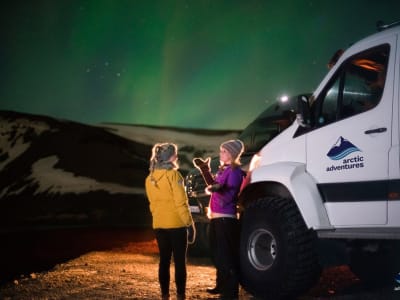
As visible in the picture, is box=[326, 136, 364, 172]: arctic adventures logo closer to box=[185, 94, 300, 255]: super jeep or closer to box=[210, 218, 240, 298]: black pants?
box=[210, 218, 240, 298]: black pants

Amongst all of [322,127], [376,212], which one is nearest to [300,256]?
[376,212]

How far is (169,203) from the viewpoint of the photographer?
5.89 metres

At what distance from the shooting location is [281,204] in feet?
19.2

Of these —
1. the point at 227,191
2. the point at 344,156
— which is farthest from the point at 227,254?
the point at 344,156

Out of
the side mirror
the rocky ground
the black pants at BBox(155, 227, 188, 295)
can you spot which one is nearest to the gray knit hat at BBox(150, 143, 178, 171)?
the black pants at BBox(155, 227, 188, 295)

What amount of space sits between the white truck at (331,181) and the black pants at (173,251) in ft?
2.47

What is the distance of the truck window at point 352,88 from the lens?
5.36 metres

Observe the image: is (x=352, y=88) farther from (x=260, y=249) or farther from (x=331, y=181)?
(x=260, y=249)

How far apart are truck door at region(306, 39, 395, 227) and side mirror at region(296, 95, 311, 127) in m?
0.11

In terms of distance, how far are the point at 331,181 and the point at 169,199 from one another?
1783 mm

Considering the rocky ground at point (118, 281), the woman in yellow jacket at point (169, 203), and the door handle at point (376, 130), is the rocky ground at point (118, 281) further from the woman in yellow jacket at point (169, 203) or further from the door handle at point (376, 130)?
the door handle at point (376, 130)

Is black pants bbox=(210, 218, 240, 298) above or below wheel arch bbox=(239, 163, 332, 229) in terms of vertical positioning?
below

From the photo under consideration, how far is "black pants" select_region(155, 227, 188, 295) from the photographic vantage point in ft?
19.4

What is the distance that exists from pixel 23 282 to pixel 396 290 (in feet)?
17.8
